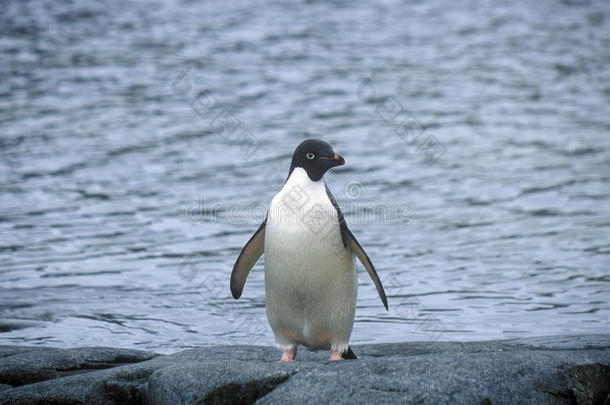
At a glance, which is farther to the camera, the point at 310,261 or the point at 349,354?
the point at 349,354

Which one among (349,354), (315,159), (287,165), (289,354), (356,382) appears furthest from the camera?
(287,165)

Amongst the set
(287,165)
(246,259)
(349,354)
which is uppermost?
(246,259)

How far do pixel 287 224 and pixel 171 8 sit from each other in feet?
90.7

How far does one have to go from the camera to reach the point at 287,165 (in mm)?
15562

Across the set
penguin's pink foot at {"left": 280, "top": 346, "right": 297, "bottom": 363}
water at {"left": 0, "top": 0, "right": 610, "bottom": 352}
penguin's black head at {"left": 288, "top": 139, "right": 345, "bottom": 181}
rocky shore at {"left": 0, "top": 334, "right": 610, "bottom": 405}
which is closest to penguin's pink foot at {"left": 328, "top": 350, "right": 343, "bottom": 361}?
penguin's pink foot at {"left": 280, "top": 346, "right": 297, "bottom": 363}

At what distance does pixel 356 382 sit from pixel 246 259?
5.87ft

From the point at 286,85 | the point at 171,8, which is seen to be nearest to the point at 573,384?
the point at 286,85

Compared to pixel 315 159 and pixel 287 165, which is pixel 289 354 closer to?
pixel 315 159

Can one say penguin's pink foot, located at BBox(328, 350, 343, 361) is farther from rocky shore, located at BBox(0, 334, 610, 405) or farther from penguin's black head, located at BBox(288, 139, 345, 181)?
penguin's black head, located at BBox(288, 139, 345, 181)

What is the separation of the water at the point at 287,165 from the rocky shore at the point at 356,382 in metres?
2.43

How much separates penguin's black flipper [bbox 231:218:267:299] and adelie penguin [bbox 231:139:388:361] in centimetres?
25

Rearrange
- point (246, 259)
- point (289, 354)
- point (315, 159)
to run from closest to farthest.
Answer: point (315, 159), point (289, 354), point (246, 259)

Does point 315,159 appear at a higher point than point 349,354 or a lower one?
higher

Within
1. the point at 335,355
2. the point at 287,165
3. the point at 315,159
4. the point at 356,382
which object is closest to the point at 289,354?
the point at 335,355
